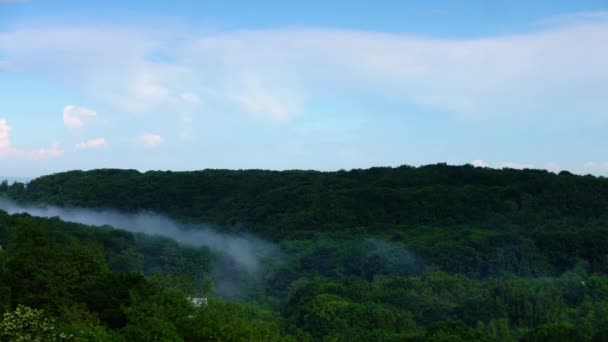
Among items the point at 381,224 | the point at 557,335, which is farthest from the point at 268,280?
the point at 557,335

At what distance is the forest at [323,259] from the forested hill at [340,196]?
32cm

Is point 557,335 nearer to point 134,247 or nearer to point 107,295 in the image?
point 107,295

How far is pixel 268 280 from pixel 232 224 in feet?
118

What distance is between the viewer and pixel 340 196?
454 feet

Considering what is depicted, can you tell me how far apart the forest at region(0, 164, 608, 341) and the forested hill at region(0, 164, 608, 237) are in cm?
32

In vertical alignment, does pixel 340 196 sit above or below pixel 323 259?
above

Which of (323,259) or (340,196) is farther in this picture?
(340,196)

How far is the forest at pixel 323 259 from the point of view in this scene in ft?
132

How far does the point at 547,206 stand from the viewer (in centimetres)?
12500

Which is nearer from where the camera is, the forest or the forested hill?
the forest

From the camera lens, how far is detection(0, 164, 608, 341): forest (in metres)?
40.2

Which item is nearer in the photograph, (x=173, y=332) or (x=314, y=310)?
(x=173, y=332)

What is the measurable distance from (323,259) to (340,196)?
28.3 m

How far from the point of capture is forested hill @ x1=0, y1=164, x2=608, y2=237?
126 meters
